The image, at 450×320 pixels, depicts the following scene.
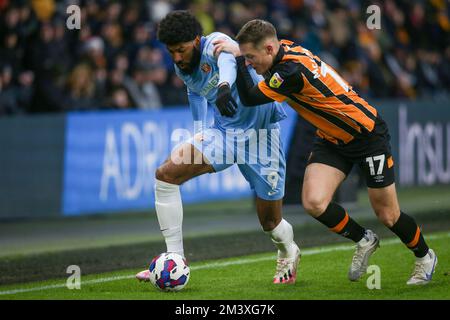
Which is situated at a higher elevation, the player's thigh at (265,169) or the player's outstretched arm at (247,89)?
the player's outstretched arm at (247,89)

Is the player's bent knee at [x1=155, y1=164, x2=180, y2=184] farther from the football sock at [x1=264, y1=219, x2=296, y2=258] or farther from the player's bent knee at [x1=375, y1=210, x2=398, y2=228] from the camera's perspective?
the player's bent knee at [x1=375, y1=210, x2=398, y2=228]

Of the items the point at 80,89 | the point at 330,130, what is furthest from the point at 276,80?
the point at 80,89

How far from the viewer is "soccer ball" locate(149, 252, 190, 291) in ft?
25.2

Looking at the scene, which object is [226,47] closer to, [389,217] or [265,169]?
[265,169]

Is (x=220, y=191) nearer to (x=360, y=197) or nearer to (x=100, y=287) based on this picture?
(x=360, y=197)

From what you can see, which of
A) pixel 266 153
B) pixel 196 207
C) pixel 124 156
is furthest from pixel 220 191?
pixel 266 153

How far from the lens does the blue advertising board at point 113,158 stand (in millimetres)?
14242

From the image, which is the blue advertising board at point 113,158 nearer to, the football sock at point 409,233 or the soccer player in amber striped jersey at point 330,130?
the soccer player in amber striped jersey at point 330,130

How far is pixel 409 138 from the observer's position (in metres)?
18.5

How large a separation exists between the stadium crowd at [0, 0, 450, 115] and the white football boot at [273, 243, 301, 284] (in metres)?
6.89

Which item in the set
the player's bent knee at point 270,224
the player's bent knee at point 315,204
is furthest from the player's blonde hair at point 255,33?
the player's bent knee at point 270,224

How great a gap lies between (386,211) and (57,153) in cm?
731

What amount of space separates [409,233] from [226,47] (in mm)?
2072

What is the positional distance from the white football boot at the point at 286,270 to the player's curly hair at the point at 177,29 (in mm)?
2000
